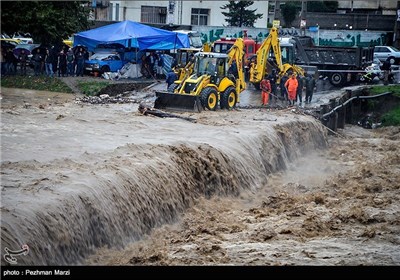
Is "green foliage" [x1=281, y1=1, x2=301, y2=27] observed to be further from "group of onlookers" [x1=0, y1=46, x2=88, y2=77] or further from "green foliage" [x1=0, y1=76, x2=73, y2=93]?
"green foliage" [x1=0, y1=76, x2=73, y2=93]

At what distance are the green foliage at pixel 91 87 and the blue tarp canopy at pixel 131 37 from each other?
158 inches

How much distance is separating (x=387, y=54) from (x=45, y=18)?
1019 inches

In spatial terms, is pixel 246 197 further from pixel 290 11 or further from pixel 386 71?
pixel 290 11

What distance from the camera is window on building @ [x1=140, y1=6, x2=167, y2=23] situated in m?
57.4

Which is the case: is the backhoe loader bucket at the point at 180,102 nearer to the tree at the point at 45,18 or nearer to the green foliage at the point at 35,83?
the tree at the point at 45,18

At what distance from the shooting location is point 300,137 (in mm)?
28547

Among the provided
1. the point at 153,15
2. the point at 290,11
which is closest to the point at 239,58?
the point at 153,15

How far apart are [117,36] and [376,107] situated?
44.9 feet

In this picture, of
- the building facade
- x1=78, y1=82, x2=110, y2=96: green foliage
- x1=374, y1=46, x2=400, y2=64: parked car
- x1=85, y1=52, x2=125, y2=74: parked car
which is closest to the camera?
x1=78, y1=82, x2=110, y2=96: green foliage

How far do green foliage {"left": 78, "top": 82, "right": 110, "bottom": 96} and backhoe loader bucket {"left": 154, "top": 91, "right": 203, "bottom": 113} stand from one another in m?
6.93

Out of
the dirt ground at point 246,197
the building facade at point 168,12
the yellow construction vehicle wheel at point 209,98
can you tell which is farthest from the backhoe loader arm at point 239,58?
the building facade at point 168,12

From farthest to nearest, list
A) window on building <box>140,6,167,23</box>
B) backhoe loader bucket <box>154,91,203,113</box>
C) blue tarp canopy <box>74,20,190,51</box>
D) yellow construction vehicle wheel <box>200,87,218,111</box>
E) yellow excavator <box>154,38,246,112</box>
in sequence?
window on building <box>140,6,167,23</box> → blue tarp canopy <box>74,20,190,51</box> → yellow construction vehicle wheel <box>200,87,218,111</box> → yellow excavator <box>154,38,246,112</box> → backhoe loader bucket <box>154,91,203,113</box>

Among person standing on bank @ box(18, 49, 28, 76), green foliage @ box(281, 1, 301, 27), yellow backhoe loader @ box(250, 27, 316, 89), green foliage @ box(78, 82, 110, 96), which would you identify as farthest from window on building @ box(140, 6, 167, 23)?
yellow backhoe loader @ box(250, 27, 316, 89)

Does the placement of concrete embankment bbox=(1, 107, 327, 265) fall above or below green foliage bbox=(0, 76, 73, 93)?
below
